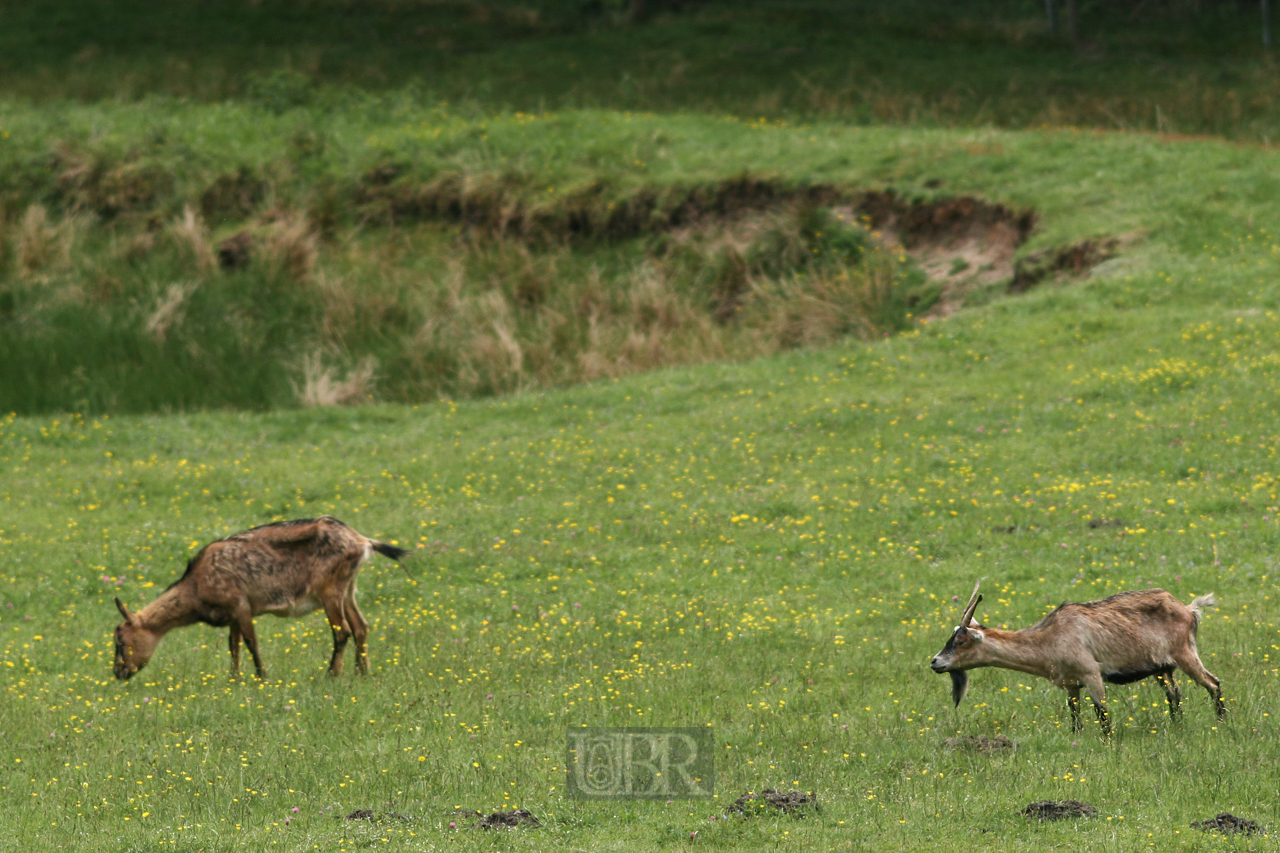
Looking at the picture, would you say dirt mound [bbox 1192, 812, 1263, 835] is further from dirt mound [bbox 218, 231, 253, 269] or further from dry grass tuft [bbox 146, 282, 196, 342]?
dirt mound [bbox 218, 231, 253, 269]

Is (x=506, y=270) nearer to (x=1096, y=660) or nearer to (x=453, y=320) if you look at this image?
(x=453, y=320)

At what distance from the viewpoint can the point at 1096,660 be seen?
10664mm

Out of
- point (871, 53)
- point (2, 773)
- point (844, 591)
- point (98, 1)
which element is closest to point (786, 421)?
point (844, 591)

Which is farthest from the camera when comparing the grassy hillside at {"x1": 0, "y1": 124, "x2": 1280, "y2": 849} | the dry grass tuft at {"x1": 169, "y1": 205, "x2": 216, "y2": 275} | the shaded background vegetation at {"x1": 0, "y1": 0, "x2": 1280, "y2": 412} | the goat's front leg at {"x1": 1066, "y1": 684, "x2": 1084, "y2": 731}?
the dry grass tuft at {"x1": 169, "y1": 205, "x2": 216, "y2": 275}

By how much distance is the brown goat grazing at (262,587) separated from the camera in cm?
1347

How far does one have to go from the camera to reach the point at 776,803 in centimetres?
945

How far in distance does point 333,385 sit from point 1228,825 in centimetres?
2362

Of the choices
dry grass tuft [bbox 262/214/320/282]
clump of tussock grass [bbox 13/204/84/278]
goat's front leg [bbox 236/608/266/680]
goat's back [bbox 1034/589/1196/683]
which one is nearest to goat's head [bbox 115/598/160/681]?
goat's front leg [bbox 236/608/266/680]

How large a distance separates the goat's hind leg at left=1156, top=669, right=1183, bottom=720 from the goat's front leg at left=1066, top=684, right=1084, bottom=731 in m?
0.64

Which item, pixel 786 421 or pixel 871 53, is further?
pixel 871 53

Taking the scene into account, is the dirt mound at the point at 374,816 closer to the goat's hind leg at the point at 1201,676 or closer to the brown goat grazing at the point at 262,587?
the brown goat grazing at the point at 262,587

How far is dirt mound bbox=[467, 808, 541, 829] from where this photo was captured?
9300 mm

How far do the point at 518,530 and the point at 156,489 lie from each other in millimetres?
6736

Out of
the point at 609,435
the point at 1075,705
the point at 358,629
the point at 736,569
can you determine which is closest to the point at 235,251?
the point at 609,435
